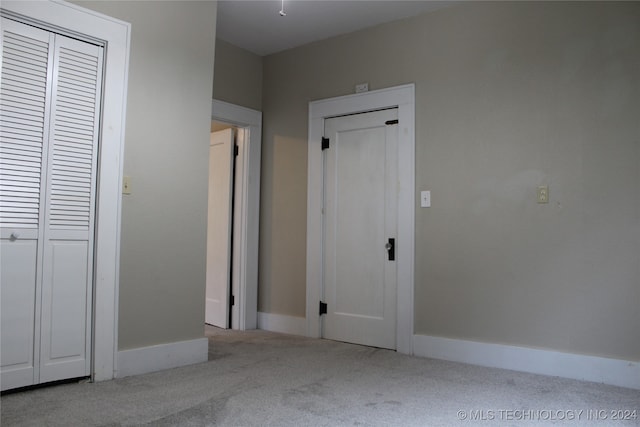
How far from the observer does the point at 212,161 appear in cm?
509

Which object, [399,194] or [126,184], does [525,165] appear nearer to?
[399,194]

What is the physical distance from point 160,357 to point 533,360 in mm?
2430

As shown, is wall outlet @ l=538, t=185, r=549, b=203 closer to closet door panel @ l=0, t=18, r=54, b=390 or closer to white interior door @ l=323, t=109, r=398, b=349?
white interior door @ l=323, t=109, r=398, b=349

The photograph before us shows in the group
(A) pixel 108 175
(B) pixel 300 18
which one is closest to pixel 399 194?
(B) pixel 300 18

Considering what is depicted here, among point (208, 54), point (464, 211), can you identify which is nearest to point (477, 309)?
point (464, 211)

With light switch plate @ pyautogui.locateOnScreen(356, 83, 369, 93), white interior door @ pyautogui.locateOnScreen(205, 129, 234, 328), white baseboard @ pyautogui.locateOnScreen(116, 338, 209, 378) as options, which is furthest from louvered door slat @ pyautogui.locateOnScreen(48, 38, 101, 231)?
light switch plate @ pyautogui.locateOnScreen(356, 83, 369, 93)

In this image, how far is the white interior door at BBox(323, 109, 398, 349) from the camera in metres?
4.05

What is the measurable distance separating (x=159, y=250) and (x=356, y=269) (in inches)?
66.3

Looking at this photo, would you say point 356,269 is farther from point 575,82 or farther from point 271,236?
point 575,82

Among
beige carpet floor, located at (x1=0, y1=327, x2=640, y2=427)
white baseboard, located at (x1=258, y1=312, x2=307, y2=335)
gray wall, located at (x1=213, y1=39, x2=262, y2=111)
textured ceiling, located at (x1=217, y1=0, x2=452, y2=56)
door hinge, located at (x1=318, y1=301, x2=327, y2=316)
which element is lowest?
beige carpet floor, located at (x1=0, y1=327, x2=640, y2=427)

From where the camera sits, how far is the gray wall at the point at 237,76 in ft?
14.9

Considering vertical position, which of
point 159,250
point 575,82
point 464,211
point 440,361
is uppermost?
point 575,82

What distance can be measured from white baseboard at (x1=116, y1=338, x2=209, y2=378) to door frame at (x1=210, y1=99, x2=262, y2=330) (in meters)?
1.29

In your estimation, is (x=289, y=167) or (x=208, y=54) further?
(x=289, y=167)
